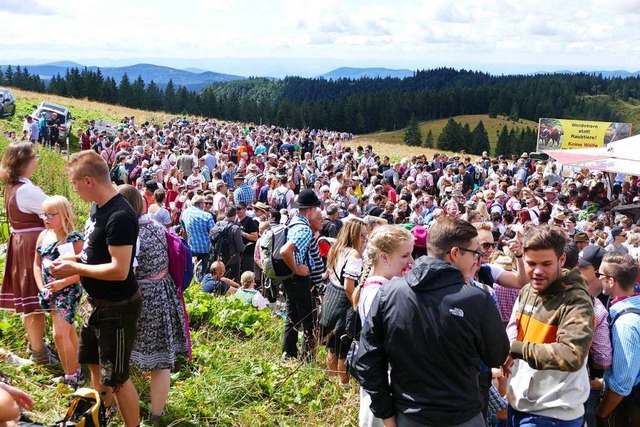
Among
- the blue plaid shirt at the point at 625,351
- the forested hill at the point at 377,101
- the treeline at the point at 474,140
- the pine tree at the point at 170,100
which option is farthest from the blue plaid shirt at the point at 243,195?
the pine tree at the point at 170,100

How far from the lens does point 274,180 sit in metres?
13.1

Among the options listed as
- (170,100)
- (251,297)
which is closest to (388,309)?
(251,297)

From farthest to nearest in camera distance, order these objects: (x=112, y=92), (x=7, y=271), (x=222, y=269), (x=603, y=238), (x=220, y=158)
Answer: (x=112, y=92), (x=220, y=158), (x=603, y=238), (x=222, y=269), (x=7, y=271)

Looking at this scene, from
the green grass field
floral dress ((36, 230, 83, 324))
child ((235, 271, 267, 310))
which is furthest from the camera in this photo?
the green grass field

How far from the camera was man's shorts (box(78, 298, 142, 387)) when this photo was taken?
340 centimetres

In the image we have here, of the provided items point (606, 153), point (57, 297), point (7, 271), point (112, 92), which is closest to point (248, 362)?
point (57, 297)

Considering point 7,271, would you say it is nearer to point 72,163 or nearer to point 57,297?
point 57,297

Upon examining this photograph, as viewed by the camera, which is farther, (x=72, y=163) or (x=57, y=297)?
(x=57, y=297)

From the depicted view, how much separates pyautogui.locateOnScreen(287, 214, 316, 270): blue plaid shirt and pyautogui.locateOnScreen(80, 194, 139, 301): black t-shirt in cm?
208

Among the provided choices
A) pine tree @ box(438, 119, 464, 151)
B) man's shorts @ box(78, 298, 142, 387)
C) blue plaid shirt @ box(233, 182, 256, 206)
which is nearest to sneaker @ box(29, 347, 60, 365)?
man's shorts @ box(78, 298, 142, 387)

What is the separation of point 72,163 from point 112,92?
72.6 meters

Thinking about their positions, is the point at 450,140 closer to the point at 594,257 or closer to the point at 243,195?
the point at 243,195

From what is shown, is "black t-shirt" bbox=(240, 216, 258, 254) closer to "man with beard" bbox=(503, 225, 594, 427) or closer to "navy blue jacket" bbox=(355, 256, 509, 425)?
"man with beard" bbox=(503, 225, 594, 427)

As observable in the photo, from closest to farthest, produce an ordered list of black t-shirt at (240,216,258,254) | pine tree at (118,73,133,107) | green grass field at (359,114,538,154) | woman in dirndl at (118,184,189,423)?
woman in dirndl at (118,184,189,423)
black t-shirt at (240,216,258,254)
pine tree at (118,73,133,107)
green grass field at (359,114,538,154)
